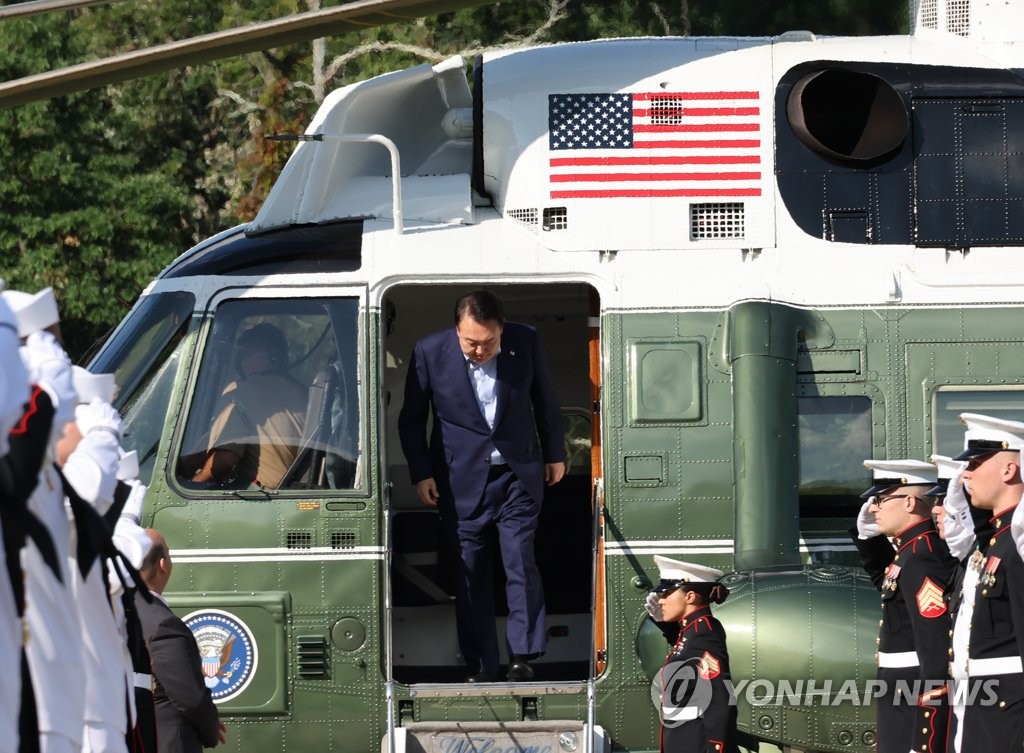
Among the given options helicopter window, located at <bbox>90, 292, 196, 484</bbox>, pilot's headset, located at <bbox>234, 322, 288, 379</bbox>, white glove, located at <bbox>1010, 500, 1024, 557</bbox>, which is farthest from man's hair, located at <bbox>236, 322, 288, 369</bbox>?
white glove, located at <bbox>1010, 500, 1024, 557</bbox>

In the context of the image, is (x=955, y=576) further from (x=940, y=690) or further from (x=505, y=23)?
(x=505, y=23)

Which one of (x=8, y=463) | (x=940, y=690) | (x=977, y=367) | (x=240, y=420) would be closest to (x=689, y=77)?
(x=977, y=367)

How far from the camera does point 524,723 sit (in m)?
7.23

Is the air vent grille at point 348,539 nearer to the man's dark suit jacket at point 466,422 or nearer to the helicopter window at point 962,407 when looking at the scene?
the man's dark suit jacket at point 466,422

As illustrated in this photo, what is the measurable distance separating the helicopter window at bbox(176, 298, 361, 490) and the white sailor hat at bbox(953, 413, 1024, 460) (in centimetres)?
301

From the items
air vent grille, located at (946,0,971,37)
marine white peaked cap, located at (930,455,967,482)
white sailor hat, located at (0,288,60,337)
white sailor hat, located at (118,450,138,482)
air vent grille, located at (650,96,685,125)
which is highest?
air vent grille, located at (946,0,971,37)

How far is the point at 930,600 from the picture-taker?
6.18m

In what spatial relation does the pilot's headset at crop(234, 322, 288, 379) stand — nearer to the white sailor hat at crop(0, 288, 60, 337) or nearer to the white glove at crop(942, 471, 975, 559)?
the white glove at crop(942, 471, 975, 559)

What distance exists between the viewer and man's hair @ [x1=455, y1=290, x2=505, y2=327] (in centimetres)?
748

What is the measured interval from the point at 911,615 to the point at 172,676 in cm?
279

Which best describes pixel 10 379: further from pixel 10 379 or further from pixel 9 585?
pixel 9 585

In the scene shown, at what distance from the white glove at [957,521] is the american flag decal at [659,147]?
234cm

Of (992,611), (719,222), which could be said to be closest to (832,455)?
(719,222)

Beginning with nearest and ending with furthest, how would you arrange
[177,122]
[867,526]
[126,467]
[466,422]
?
[126,467], [867,526], [466,422], [177,122]
